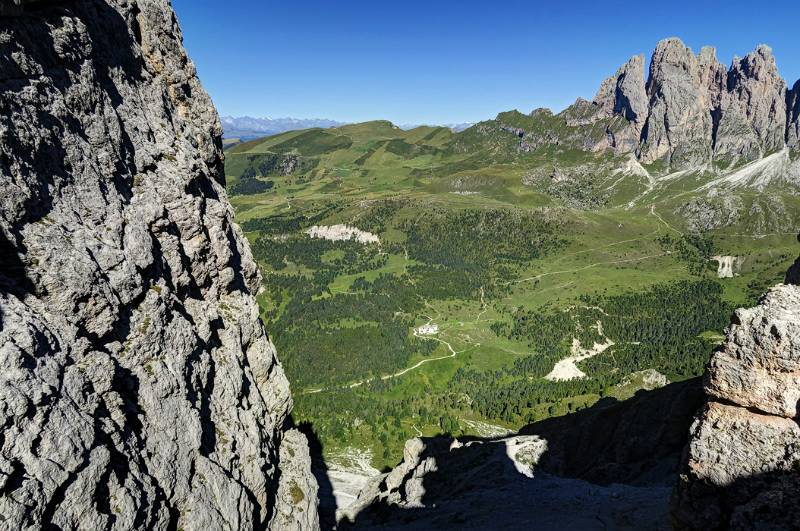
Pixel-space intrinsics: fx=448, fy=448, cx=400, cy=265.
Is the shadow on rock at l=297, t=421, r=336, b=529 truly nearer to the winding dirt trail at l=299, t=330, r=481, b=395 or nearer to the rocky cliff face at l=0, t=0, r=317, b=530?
the winding dirt trail at l=299, t=330, r=481, b=395

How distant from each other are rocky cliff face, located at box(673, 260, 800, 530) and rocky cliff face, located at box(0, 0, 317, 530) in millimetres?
32585

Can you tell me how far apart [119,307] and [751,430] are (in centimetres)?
3865

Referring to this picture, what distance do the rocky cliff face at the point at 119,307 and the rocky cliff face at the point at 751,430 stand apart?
32.6m

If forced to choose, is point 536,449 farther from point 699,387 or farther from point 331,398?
point 331,398

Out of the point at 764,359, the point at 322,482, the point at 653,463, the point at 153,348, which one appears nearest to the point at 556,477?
the point at 653,463

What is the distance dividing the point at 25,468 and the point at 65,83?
2591cm

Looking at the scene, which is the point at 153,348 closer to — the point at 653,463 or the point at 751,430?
the point at 751,430

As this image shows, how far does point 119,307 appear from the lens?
1213 inches

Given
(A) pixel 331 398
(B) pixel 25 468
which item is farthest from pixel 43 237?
(A) pixel 331 398

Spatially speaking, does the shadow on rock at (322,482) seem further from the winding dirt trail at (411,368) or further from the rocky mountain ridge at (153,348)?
the winding dirt trail at (411,368)

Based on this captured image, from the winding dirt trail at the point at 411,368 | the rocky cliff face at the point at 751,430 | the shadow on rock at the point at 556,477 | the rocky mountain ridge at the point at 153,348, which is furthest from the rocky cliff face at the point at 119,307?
the winding dirt trail at the point at 411,368

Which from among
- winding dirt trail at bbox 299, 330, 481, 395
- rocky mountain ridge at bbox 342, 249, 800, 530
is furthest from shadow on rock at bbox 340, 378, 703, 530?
winding dirt trail at bbox 299, 330, 481, 395

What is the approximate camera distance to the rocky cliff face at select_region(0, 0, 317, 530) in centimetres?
2305

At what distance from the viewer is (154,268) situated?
3569cm
